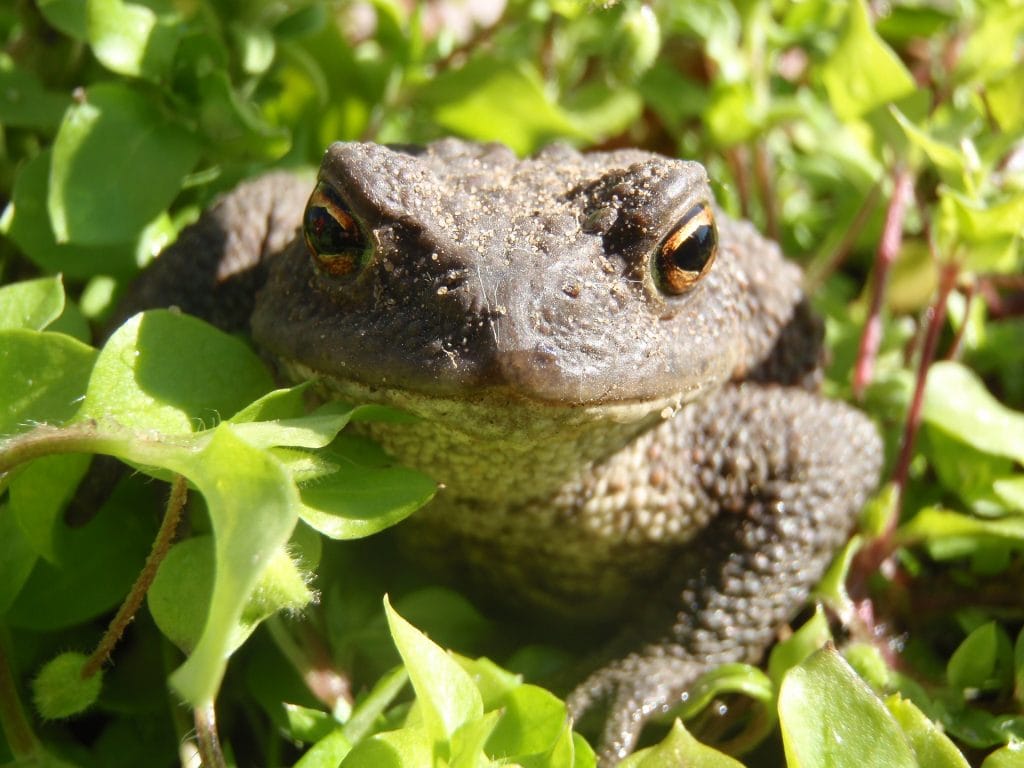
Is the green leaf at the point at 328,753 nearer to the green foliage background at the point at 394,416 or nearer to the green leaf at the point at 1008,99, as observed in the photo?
the green foliage background at the point at 394,416

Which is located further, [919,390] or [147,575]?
[919,390]

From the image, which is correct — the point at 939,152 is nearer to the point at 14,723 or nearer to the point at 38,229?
the point at 38,229

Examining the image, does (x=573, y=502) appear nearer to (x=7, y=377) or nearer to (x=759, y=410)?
(x=759, y=410)

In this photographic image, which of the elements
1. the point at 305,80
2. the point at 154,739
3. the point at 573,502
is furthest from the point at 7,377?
the point at 305,80

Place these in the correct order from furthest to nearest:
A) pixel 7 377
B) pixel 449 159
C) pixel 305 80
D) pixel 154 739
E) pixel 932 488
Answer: pixel 305 80
pixel 932 488
pixel 449 159
pixel 154 739
pixel 7 377

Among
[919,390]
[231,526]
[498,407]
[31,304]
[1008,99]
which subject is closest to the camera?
[231,526]

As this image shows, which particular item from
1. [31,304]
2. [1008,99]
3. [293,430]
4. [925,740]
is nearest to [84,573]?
[31,304]

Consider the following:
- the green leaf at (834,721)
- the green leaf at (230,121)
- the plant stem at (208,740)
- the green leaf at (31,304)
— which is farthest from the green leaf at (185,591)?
the green leaf at (230,121)
